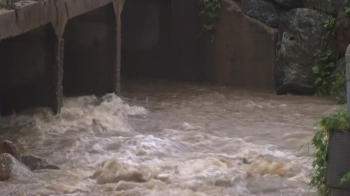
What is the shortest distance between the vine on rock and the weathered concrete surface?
124mm

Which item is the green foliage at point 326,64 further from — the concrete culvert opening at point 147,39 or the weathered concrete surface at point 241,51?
the concrete culvert opening at point 147,39

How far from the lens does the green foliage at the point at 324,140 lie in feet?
15.6

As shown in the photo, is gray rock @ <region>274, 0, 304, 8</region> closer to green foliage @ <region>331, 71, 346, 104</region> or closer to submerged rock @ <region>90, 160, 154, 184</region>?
green foliage @ <region>331, 71, 346, 104</region>

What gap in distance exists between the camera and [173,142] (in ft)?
30.5

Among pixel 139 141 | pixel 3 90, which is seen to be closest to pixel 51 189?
pixel 139 141

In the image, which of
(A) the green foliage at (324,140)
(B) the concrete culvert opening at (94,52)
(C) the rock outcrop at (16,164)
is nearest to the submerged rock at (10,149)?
(C) the rock outcrop at (16,164)

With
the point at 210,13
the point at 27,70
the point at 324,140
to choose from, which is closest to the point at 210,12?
the point at 210,13

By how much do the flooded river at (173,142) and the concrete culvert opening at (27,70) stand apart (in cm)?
32

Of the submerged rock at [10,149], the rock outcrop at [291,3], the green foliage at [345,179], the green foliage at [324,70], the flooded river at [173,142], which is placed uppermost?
the rock outcrop at [291,3]

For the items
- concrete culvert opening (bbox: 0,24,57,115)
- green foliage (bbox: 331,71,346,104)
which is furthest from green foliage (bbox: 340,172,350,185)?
green foliage (bbox: 331,71,346,104)

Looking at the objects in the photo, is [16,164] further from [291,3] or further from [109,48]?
[291,3]

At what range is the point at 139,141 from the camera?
9156mm

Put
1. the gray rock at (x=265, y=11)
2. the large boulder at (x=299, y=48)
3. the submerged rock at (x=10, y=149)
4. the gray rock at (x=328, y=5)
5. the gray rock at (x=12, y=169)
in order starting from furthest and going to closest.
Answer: the gray rock at (x=265, y=11)
the large boulder at (x=299, y=48)
the gray rock at (x=328, y=5)
the submerged rock at (x=10, y=149)
the gray rock at (x=12, y=169)

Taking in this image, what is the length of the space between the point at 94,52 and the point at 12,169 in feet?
19.3
